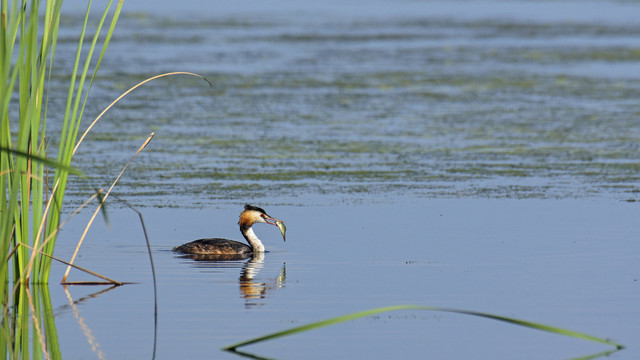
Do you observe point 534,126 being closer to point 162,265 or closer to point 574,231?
point 574,231

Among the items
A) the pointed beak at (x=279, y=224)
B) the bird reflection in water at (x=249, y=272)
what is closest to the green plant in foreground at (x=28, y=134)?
the bird reflection in water at (x=249, y=272)

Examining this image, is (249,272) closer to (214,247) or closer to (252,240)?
(214,247)

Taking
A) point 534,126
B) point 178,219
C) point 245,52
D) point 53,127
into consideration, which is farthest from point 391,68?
point 178,219

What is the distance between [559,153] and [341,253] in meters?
5.15

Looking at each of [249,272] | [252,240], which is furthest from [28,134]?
[252,240]

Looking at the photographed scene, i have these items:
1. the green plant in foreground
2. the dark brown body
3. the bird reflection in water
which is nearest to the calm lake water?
the bird reflection in water

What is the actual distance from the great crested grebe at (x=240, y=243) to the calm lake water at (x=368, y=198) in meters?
0.16

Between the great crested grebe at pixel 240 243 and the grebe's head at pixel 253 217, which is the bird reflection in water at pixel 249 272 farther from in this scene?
the grebe's head at pixel 253 217

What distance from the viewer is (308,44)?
26.4 metres

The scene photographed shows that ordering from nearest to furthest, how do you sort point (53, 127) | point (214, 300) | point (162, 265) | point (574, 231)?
point (214, 300) → point (162, 265) → point (574, 231) → point (53, 127)

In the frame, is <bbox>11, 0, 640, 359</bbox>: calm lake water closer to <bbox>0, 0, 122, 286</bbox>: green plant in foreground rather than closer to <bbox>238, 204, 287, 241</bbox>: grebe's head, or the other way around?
<bbox>238, 204, 287, 241</bbox>: grebe's head

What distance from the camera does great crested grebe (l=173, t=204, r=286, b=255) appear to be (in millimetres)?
8164

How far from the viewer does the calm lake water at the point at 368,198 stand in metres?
6.05

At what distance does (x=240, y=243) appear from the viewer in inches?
339
